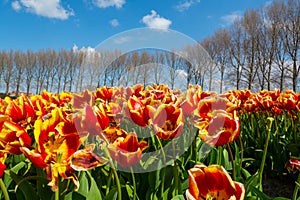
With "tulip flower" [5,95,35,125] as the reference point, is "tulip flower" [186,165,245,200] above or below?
below

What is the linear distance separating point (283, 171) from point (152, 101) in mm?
2473

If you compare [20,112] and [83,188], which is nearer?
[83,188]

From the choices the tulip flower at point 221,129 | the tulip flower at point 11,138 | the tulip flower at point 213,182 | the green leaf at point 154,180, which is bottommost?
the green leaf at point 154,180

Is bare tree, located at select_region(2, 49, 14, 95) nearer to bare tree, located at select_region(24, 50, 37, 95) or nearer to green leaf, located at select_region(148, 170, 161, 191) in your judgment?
bare tree, located at select_region(24, 50, 37, 95)

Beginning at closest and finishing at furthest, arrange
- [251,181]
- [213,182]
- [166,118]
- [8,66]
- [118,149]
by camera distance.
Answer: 1. [213,182]
2. [118,149]
3. [166,118]
4. [251,181]
5. [8,66]

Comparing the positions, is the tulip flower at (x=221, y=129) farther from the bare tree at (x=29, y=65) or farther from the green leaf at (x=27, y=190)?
the bare tree at (x=29, y=65)

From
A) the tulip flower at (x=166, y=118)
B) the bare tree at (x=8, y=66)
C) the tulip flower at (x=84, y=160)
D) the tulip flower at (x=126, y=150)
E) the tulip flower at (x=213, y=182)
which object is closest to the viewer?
the tulip flower at (x=213, y=182)

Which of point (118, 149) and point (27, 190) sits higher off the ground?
point (118, 149)

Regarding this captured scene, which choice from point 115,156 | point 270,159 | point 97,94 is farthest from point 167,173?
point 270,159

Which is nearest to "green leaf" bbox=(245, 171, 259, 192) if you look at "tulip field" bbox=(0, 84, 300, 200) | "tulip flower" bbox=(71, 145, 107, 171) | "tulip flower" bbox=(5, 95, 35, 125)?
"tulip field" bbox=(0, 84, 300, 200)

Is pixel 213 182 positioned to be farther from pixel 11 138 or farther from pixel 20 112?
pixel 20 112

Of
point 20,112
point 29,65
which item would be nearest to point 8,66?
point 29,65

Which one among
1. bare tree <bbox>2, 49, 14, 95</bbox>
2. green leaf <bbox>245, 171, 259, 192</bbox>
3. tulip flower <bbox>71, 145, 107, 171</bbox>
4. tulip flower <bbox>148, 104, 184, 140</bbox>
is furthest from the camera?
bare tree <bbox>2, 49, 14, 95</bbox>

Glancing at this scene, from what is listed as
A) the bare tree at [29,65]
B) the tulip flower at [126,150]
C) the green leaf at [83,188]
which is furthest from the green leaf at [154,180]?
the bare tree at [29,65]
